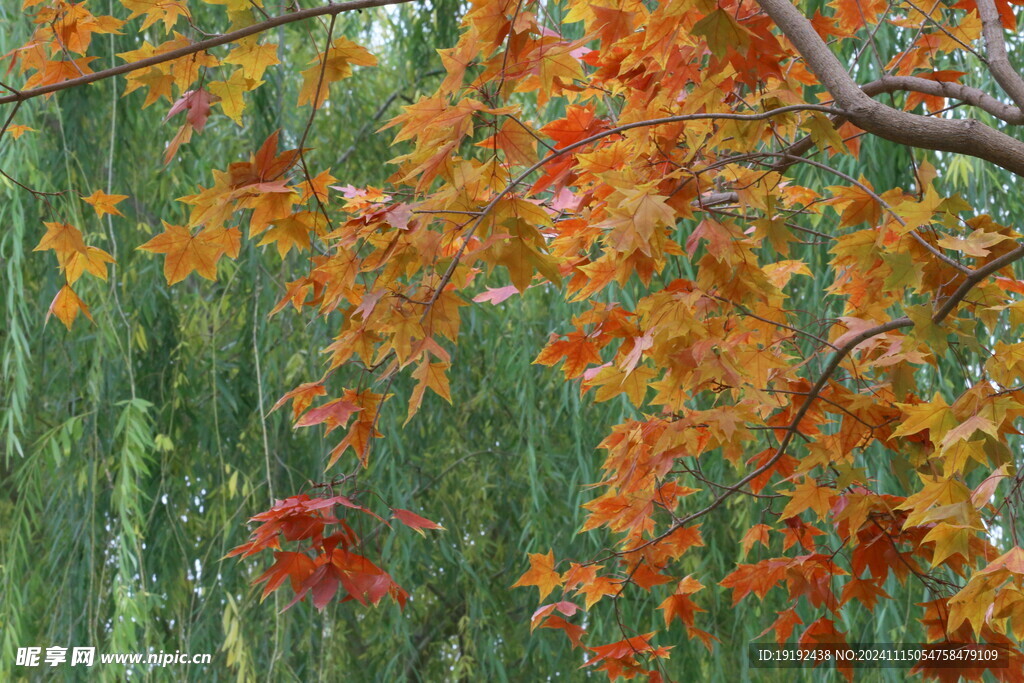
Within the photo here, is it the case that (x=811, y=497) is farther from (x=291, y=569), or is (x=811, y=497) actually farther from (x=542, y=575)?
(x=291, y=569)

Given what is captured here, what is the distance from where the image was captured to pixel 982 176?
257 cm

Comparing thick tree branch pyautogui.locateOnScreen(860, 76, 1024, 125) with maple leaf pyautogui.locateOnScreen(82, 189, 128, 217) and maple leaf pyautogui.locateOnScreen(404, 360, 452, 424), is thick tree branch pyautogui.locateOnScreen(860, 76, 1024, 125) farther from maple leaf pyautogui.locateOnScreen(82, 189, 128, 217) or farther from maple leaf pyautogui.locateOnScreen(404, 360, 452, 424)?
maple leaf pyautogui.locateOnScreen(82, 189, 128, 217)

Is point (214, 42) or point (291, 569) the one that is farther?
point (291, 569)

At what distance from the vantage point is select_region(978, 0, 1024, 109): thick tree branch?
1.32 meters

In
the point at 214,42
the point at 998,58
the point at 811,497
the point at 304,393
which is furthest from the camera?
the point at 811,497

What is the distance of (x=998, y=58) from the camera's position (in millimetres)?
1388

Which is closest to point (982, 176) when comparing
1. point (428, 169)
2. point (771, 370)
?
point (771, 370)

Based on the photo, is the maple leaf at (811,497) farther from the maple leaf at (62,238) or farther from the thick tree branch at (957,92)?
the maple leaf at (62,238)

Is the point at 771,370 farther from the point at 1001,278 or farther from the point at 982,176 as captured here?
the point at 982,176

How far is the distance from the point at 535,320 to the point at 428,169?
160cm

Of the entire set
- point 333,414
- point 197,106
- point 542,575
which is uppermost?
point 197,106

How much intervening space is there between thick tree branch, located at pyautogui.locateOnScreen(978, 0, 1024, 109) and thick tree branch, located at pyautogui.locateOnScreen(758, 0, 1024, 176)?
8cm

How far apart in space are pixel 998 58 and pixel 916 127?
227 millimetres

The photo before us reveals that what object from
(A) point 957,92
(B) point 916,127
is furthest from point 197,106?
(A) point 957,92
